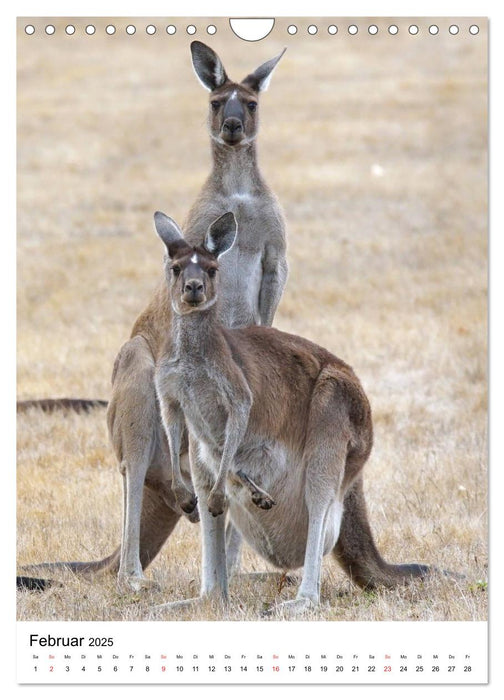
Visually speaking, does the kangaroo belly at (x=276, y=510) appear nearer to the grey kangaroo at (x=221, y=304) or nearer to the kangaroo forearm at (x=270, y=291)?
the grey kangaroo at (x=221, y=304)

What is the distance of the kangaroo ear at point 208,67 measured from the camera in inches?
189

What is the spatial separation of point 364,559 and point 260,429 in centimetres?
73

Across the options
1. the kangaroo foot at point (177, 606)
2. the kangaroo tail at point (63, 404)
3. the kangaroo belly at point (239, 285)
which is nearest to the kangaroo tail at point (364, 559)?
the kangaroo foot at point (177, 606)

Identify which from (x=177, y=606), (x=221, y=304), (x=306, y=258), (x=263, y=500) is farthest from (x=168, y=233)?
(x=306, y=258)

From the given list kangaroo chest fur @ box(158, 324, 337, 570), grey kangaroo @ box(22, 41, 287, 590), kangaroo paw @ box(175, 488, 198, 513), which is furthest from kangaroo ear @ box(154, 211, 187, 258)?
kangaroo paw @ box(175, 488, 198, 513)

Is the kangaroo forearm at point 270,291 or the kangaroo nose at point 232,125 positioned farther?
the kangaroo forearm at point 270,291

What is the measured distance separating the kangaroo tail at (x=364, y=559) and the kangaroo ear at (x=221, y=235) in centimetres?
110

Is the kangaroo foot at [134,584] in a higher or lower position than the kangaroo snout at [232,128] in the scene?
lower

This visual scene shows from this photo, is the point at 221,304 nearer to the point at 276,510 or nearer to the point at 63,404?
the point at 276,510

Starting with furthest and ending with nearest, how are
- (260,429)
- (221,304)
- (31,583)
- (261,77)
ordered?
(221,304)
(261,77)
(31,583)
(260,429)

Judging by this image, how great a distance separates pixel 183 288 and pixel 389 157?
1308 centimetres

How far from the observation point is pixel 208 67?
4891 millimetres
